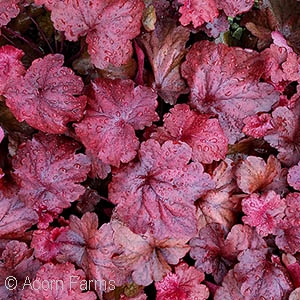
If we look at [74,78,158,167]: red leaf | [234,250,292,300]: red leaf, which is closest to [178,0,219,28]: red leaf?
[74,78,158,167]: red leaf

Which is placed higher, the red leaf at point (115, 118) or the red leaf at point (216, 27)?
the red leaf at point (216, 27)

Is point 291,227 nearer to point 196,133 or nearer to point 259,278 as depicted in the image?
point 259,278

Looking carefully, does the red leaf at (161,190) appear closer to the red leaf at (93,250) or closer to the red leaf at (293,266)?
the red leaf at (93,250)

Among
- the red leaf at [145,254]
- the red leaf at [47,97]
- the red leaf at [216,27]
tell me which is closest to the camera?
the red leaf at [47,97]

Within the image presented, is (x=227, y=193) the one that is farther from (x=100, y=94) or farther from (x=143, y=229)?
(x=100, y=94)

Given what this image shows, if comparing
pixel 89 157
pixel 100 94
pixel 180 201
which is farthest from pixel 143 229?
pixel 100 94

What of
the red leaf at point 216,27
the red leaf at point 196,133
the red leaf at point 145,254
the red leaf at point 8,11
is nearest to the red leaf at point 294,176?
the red leaf at point 196,133

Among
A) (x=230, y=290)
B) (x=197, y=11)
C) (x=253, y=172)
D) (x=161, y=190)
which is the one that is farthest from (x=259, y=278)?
(x=197, y=11)
